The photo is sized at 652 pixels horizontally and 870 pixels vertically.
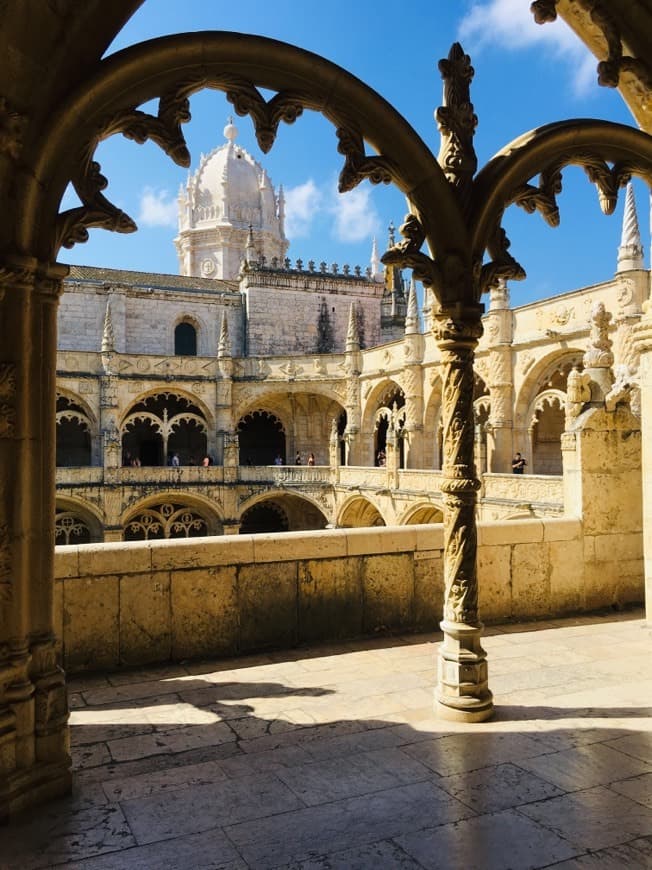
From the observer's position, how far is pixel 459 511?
3.66 m

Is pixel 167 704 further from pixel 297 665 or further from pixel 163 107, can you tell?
pixel 163 107

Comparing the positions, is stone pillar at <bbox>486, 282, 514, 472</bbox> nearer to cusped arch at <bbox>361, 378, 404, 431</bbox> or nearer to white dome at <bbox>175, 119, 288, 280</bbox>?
cusped arch at <bbox>361, 378, 404, 431</bbox>

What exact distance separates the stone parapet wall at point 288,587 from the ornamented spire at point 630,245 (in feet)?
41.5

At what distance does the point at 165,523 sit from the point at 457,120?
23.6 meters

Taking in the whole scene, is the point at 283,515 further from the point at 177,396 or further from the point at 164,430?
the point at 177,396

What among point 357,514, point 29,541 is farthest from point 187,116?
point 357,514

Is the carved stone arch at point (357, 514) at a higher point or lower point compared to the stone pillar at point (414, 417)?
lower

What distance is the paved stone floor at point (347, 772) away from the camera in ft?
7.65

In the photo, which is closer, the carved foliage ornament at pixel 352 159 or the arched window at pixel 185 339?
the carved foliage ornament at pixel 352 159

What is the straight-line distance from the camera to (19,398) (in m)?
2.75

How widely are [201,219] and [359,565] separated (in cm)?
3594

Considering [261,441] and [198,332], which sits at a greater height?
[198,332]

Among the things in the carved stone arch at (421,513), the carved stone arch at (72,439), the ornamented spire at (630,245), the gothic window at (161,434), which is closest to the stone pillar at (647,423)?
the ornamented spire at (630,245)

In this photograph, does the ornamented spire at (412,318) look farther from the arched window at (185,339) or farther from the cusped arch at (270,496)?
the arched window at (185,339)
